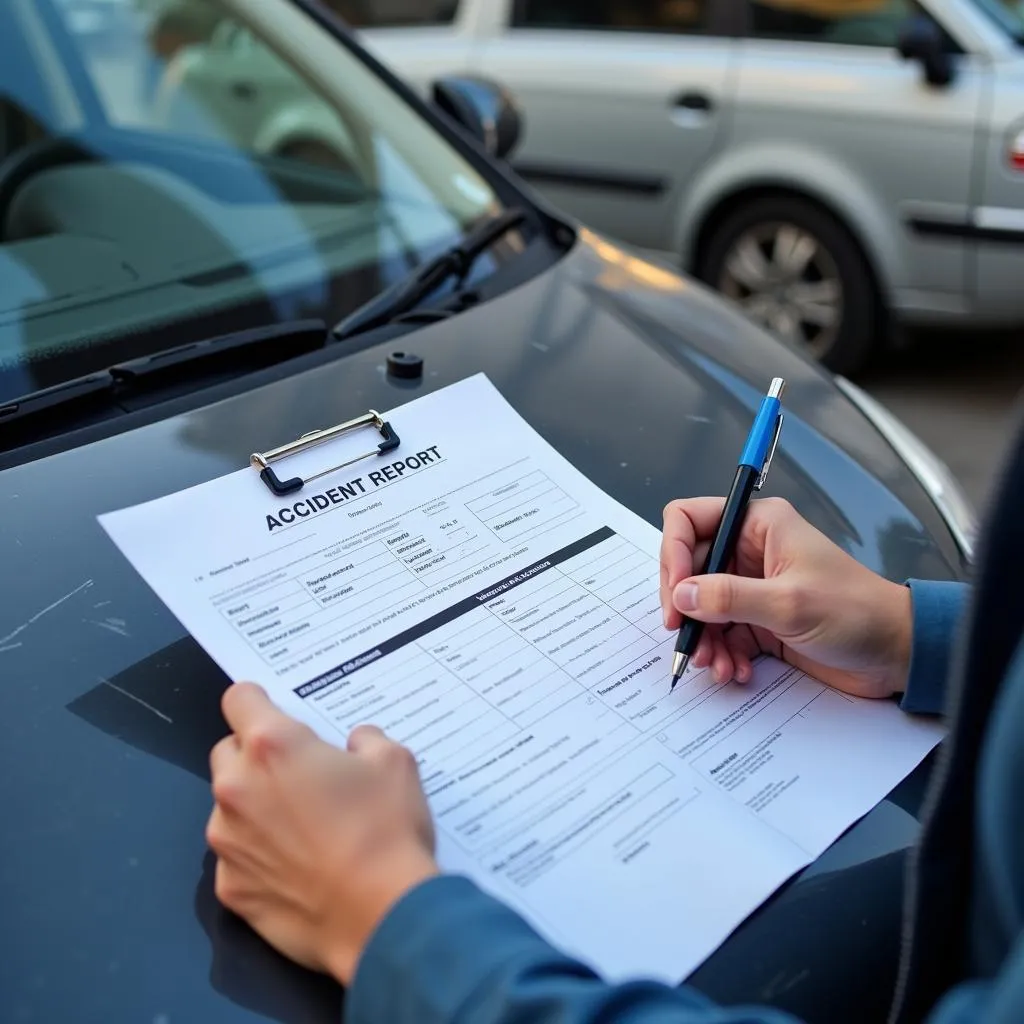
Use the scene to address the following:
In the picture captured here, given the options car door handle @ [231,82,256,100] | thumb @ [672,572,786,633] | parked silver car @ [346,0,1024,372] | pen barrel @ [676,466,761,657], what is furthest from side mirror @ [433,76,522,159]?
parked silver car @ [346,0,1024,372]

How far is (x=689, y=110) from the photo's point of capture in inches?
161

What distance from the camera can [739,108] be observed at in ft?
13.3

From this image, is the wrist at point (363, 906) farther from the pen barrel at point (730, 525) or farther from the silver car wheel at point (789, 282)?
the silver car wheel at point (789, 282)

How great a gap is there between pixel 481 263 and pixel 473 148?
351 millimetres

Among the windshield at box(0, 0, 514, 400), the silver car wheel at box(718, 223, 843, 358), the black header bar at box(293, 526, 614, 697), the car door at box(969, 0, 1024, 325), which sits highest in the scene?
the windshield at box(0, 0, 514, 400)

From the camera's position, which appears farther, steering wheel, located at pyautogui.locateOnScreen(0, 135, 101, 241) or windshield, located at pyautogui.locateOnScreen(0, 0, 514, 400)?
steering wheel, located at pyautogui.locateOnScreen(0, 135, 101, 241)

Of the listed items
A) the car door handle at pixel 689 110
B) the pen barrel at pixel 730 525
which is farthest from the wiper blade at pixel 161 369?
the car door handle at pixel 689 110

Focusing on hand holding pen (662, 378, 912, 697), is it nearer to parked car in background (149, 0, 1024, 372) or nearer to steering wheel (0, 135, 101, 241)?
steering wheel (0, 135, 101, 241)

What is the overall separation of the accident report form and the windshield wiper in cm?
33

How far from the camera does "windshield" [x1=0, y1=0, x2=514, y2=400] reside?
Answer: 65.3 inches

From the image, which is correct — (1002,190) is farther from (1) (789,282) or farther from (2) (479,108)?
(2) (479,108)

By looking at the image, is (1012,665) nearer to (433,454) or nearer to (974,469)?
(433,454)

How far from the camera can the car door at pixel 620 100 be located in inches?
162

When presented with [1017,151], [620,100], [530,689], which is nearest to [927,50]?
[1017,151]
